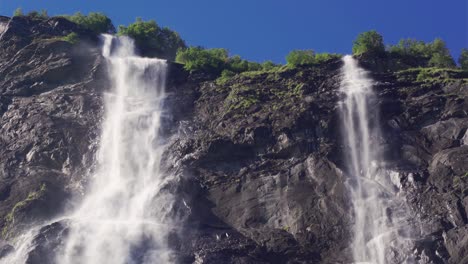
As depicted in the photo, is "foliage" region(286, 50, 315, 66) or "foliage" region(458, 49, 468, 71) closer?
"foliage" region(286, 50, 315, 66)

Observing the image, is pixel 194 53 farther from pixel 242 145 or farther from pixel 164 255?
pixel 164 255

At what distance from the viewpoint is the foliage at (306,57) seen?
172ft

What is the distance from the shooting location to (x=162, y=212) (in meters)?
41.3

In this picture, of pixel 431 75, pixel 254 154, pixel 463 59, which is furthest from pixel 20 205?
pixel 463 59

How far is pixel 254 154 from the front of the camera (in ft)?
147

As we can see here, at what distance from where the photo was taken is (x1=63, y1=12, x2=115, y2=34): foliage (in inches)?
2574

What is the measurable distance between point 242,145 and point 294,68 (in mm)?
9336

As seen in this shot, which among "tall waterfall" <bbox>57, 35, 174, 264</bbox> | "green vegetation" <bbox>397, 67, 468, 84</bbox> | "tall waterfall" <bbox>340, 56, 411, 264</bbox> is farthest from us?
"green vegetation" <bbox>397, 67, 468, 84</bbox>

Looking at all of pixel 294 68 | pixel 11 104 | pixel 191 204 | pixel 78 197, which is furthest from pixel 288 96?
pixel 11 104

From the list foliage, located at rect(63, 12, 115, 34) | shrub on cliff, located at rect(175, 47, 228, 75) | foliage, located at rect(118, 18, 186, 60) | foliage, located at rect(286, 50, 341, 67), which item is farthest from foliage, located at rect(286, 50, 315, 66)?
foliage, located at rect(63, 12, 115, 34)

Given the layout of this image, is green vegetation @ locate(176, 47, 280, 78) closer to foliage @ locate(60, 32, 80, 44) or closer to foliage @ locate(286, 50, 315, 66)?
foliage @ locate(286, 50, 315, 66)

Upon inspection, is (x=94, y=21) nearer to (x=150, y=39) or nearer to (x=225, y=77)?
(x=150, y=39)

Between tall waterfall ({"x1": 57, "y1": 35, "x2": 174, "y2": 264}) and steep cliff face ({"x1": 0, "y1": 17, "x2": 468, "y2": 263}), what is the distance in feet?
2.66

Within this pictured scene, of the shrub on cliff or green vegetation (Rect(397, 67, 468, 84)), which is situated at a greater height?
the shrub on cliff
